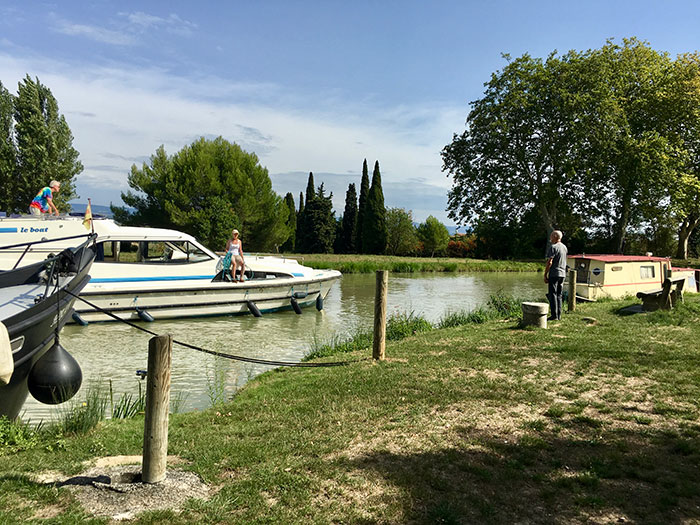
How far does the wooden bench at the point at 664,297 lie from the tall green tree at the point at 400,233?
4430cm

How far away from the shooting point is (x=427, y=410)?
5461 millimetres

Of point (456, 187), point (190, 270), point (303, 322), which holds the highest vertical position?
point (456, 187)

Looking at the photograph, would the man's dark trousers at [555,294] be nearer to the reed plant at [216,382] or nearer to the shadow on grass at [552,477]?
the shadow on grass at [552,477]

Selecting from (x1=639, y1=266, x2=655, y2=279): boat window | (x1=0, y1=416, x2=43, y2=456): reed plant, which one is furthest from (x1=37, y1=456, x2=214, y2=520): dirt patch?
(x1=639, y1=266, x2=655, y2=279): boat window

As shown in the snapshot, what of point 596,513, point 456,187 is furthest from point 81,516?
point 456,187

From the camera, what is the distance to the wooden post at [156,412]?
3.83 metres

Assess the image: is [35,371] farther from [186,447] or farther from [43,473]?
[186,447]

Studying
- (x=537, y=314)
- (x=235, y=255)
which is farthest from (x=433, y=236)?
(x=537, y=314)

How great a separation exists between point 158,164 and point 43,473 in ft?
136

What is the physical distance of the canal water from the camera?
318 inches

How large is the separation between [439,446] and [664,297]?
9155 millimetres

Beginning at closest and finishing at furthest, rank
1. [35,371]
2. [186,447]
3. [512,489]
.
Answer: [512,489] < [186,447] < [35,371]

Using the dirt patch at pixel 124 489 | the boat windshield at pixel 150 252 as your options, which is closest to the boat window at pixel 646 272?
the boat windshield at pixel 150 252

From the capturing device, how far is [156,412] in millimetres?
3898
